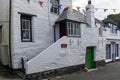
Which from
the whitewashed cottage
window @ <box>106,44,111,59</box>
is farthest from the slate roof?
window @ <box>106,44,111,59</box>

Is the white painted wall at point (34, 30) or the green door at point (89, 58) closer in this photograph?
the white painted wall at point (34, 30)

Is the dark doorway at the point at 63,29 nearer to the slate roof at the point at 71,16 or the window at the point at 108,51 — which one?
the slate roof at the point at 71,16

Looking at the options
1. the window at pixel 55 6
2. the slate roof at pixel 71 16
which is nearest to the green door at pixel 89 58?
the slate roof at pixel 71 16

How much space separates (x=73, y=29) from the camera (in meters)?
18.4

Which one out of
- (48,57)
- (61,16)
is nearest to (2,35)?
(48,57)

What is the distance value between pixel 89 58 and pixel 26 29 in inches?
305

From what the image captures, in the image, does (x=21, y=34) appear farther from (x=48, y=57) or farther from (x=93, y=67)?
(x=93, y=67)

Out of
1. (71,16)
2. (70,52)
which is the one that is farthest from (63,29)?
(70,52)

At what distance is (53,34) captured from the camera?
1862cm

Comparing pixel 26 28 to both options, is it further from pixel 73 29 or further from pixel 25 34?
pixel 73 29

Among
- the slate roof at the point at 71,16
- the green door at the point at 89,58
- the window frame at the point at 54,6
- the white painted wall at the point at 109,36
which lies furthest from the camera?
the white painted wall at the point at 109,36

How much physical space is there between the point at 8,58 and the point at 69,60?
16.1 ft

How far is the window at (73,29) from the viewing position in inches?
706

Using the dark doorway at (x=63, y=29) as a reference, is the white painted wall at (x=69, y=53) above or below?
below
